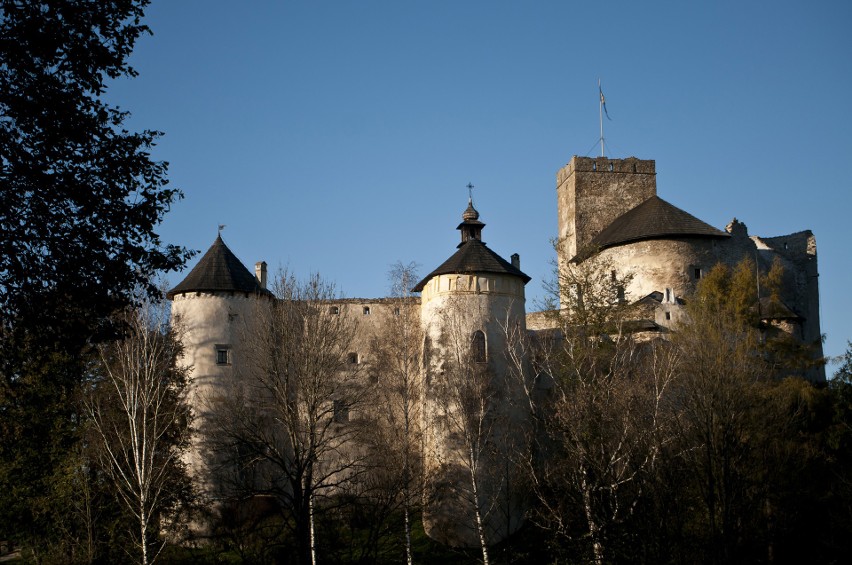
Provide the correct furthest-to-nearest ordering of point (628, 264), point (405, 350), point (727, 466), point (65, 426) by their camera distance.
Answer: point (628, 264), point (405, 350), point (65, 426), point (727, 466)

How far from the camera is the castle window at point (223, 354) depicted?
129 feet

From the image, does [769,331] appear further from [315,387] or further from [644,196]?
[315,387]

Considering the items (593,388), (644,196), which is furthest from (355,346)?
(644,196)

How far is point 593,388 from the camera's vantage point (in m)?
30.9

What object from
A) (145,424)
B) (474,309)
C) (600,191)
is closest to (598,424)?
(474,309)

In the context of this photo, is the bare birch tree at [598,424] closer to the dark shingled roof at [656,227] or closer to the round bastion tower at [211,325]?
the dark shingled roof at [656,227]

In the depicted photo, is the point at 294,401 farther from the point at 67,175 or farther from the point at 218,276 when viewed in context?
the point at 67,175

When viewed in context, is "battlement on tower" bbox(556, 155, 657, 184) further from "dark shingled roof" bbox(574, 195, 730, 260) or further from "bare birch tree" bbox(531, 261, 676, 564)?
"bare birch tree" bbox(531, 261, 676, 564)

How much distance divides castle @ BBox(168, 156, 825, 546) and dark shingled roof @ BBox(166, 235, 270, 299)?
0.05 metres

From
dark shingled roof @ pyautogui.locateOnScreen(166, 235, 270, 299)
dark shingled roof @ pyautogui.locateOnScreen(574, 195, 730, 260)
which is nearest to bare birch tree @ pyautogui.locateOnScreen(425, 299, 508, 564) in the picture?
dark shingled roof @ pyautogui.locateOnScreen(166, 235, 270, 299)

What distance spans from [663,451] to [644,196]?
28.8m

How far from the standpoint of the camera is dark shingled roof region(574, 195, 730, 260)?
46000 mm

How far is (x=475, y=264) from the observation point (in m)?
38.4

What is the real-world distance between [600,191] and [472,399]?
22811 millimetres
